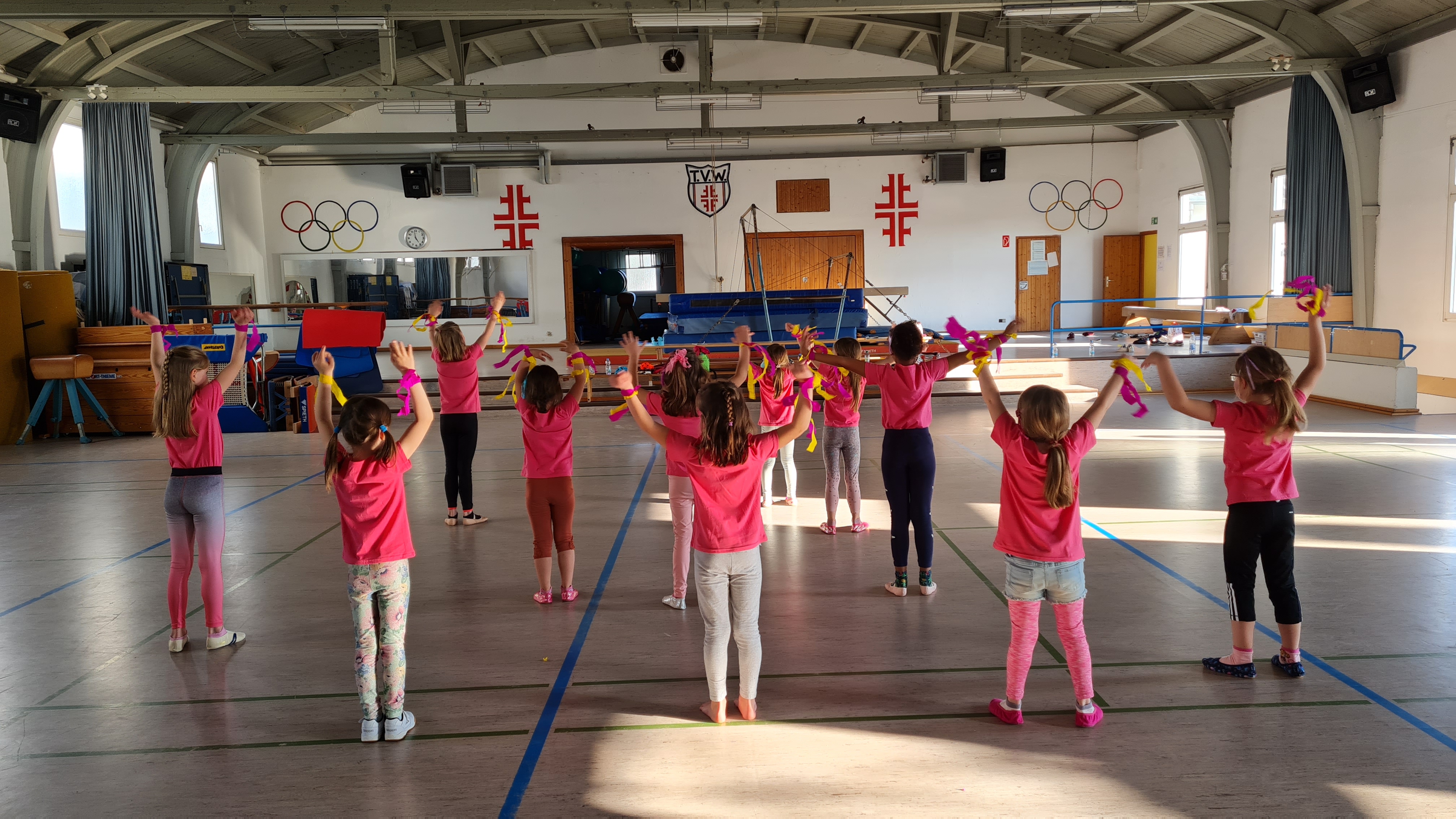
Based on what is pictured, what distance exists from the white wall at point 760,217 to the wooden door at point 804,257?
152 mm

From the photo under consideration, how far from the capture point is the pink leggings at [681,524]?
4332mm

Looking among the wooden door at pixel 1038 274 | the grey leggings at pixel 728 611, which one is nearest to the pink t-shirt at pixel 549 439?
the grey leggings at pixel 728 611

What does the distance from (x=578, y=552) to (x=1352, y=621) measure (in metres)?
3.90

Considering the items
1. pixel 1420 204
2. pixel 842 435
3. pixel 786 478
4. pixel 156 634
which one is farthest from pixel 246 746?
pixel 1420 204

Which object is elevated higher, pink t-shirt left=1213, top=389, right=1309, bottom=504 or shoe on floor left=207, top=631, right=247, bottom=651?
pink t-shirt left=1213, top=389, right=1309, bottom=504

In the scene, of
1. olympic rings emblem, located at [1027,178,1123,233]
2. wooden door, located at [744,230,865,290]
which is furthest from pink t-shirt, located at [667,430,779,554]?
olympic rings emblem, located at [1027,178,1123,233]

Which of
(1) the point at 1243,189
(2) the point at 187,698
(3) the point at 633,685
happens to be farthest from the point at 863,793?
(1) the point at 1243,189

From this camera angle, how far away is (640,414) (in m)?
3.09

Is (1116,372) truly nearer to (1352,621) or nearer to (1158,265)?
(1352,621)

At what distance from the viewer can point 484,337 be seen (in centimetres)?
545

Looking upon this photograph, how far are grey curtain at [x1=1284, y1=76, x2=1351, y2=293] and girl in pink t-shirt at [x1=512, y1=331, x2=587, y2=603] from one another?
1156cm

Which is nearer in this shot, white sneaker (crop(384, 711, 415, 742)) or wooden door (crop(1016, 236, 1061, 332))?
white sneaker (crop(384, 711, 415, 742))

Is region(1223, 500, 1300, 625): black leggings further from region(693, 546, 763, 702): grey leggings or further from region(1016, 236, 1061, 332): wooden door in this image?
region(1016, 236, 1061, 332): wooden door

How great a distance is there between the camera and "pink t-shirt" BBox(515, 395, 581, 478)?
4.20 m
